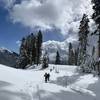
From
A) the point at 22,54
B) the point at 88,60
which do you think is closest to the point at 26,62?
the point at 22,54

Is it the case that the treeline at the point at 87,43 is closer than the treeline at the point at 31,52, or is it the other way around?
the treeline at the point at 87,43

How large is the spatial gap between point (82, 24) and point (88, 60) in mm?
20630

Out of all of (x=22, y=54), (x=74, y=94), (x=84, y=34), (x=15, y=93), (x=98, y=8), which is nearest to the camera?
(x=15, y=93)

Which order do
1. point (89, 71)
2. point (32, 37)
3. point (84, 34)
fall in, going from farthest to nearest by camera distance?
point (32, 37), point (84, 34), point (89, 71)

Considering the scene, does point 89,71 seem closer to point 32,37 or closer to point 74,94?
point 74,94

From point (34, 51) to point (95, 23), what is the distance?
50905 millimetres

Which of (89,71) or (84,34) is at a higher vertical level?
(84,34)

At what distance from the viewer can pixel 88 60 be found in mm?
46062

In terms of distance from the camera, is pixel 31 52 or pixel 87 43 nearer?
pixel 87 43

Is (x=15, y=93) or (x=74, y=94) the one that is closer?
(x=15, y=93)

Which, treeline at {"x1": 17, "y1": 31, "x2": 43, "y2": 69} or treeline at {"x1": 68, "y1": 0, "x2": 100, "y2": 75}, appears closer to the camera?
treeline at {"x1": 68, "y1": 0, "x2": 100, "y2": 75}

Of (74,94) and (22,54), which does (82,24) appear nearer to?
(22,54)

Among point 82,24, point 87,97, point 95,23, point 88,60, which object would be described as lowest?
point 87,97

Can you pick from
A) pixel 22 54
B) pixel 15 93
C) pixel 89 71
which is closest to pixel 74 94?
pixel 15 93
